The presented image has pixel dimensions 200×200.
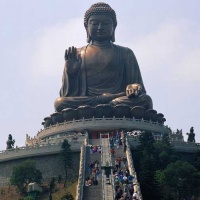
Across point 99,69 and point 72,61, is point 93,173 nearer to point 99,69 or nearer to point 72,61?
point 72,61

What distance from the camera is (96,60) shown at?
38.3 meters

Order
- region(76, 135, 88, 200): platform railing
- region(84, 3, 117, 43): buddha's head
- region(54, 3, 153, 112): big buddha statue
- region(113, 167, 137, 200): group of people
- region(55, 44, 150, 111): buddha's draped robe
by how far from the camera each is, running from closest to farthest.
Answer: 1. region(113, 167, 137, 200): group of people
2. region(76, 135, 88, 200): platform railing
3. region(54, 3, 153, 112): big buddha statue
4. region(55, 44, 150, 111): buddha's draped robe
5. region(84, 3, 117, 43): buddha's head

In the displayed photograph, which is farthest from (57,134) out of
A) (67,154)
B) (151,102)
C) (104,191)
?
(104,191)

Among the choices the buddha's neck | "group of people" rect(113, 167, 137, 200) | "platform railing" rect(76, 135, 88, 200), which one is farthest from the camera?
the buddha's neck

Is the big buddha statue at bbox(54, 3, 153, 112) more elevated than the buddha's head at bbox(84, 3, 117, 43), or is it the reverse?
the buddha's head at bbox(84, 3, 117, 43)

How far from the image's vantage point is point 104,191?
18516 mm

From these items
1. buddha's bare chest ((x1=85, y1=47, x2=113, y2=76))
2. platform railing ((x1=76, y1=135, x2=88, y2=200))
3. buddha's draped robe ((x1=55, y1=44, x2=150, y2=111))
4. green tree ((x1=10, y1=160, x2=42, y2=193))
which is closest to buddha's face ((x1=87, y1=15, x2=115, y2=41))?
buddha's draped robe ((x1=55, y1=44, x2=150, y2=111))

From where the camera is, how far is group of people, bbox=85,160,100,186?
19608 mm

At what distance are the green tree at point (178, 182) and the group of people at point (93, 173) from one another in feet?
7.47

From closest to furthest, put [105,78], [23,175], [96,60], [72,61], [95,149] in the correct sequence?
[23,175]
[95,149]
[72,61]
[105,78]
[96,60]

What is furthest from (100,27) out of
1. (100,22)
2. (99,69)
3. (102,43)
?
(99,69)

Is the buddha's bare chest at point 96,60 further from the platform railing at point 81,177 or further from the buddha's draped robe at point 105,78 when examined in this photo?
the platform railing at point 81,177

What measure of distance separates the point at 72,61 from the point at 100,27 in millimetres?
3586

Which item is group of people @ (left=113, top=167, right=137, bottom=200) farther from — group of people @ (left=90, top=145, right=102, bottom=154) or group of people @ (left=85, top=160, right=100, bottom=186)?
group of people @ (left=90, top=145, right=102, bottom=154)
